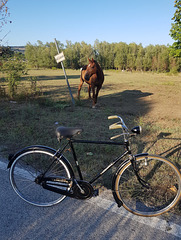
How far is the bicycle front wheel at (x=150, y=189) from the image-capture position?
2.31 metres

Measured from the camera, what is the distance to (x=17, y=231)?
7.10ft

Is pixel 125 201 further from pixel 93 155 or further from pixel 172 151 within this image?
pixel 172 151

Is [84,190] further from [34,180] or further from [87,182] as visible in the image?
[34,180]

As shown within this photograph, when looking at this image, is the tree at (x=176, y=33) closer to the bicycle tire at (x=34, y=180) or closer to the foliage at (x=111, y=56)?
the bicycle tire at (x=34, y=180)

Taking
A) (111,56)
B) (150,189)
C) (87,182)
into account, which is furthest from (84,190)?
(111,56)

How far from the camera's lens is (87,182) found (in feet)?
7.91

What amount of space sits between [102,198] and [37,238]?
1017 mm

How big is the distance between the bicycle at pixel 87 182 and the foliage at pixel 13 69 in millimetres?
7834

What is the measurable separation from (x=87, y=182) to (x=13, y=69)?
29.4ft

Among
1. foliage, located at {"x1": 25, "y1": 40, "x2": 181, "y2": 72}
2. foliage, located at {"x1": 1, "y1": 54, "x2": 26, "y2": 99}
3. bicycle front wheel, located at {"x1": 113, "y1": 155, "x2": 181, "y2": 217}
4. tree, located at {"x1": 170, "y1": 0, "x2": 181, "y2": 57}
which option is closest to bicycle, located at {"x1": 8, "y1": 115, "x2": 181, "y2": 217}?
bicycle front wheel, located at {"x1": 113, "y1": 155, "x2": 181, "y2": 217}

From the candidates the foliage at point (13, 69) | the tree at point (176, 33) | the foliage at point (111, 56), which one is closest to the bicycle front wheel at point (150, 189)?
the foliage at point (13, 69)

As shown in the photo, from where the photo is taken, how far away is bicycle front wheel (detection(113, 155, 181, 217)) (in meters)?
2.31

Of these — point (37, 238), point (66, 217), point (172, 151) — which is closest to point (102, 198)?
point (66, 217)

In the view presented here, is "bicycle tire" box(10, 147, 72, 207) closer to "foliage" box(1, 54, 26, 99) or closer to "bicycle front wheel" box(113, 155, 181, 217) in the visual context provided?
"bicycle front wheel" box(113, 155, 181, 217)
